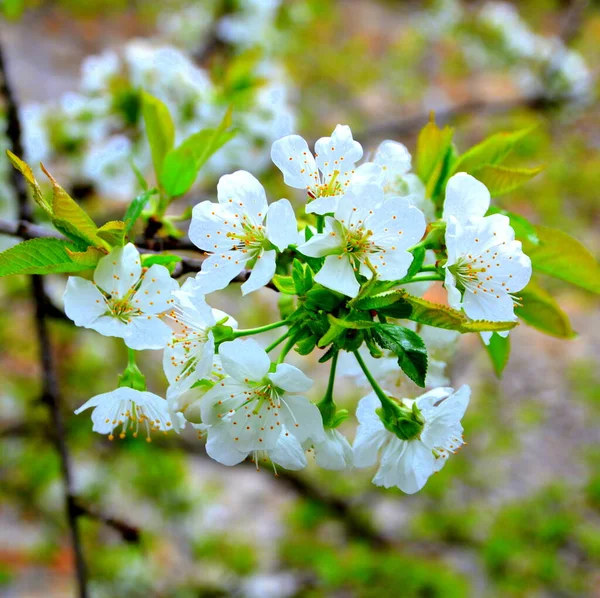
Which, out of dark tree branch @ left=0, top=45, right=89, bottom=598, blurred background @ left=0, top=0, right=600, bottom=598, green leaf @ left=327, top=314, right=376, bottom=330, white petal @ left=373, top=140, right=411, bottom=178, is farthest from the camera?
blurred background @ left=0, top=0, right=600, bottom=598

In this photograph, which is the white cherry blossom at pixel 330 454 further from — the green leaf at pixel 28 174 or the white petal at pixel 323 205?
the green leaf at pixel 28 174

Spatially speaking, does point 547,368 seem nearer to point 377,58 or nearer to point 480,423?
point 480,423

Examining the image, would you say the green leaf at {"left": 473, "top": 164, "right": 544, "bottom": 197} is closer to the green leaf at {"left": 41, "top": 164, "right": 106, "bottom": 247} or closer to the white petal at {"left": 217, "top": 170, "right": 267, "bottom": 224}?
the white petal at {"left": 217, "top": 170, "right": 267, "bottom": 224}

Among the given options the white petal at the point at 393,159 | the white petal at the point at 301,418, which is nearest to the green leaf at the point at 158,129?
the white petal at the point at 393,159

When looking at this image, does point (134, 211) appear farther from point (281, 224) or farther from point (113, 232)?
point (281, 224)

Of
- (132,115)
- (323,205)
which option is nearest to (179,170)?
(323,205)

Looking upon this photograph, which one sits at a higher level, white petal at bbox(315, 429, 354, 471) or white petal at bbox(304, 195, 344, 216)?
white petal at bbox(304, 195, 344, 216)

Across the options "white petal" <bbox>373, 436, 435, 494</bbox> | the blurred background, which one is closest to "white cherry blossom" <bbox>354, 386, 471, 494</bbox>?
"white petal" <bbox>373, 436, 435, 494</bbox>
